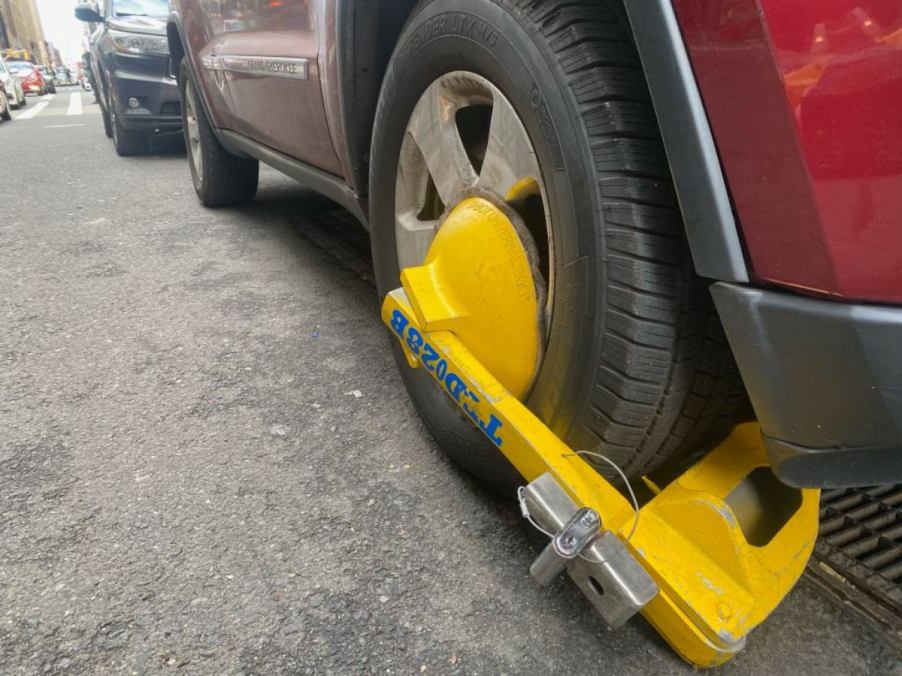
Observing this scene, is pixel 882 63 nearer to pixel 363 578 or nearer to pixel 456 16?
pixel 456 16

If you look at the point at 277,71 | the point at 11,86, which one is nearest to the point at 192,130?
the point at 277,71

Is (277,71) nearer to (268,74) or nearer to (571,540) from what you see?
(268,74)

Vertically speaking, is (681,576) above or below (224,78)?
below

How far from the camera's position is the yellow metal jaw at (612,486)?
1.01 meters

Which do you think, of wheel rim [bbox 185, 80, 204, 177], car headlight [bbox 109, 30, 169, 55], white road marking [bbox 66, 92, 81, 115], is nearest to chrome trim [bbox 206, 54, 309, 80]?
wheel rim [bbox 185, 80, 204, 177]

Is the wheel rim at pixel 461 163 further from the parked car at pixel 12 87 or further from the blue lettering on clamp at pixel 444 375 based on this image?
the parked car at pixel 12 87

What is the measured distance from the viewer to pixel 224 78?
296cm

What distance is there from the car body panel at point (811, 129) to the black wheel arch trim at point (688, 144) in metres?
0.01

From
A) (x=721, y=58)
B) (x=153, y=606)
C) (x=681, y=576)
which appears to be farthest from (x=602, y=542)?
(x=153, y=606)

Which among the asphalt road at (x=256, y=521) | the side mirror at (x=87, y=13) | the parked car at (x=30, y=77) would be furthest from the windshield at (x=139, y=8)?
the parked car at (x=30, y=77)

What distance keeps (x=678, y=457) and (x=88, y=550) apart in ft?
3.93

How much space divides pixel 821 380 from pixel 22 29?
7624 cm

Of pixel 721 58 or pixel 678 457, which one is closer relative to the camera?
pixel 721 58

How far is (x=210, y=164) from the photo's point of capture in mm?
3930
